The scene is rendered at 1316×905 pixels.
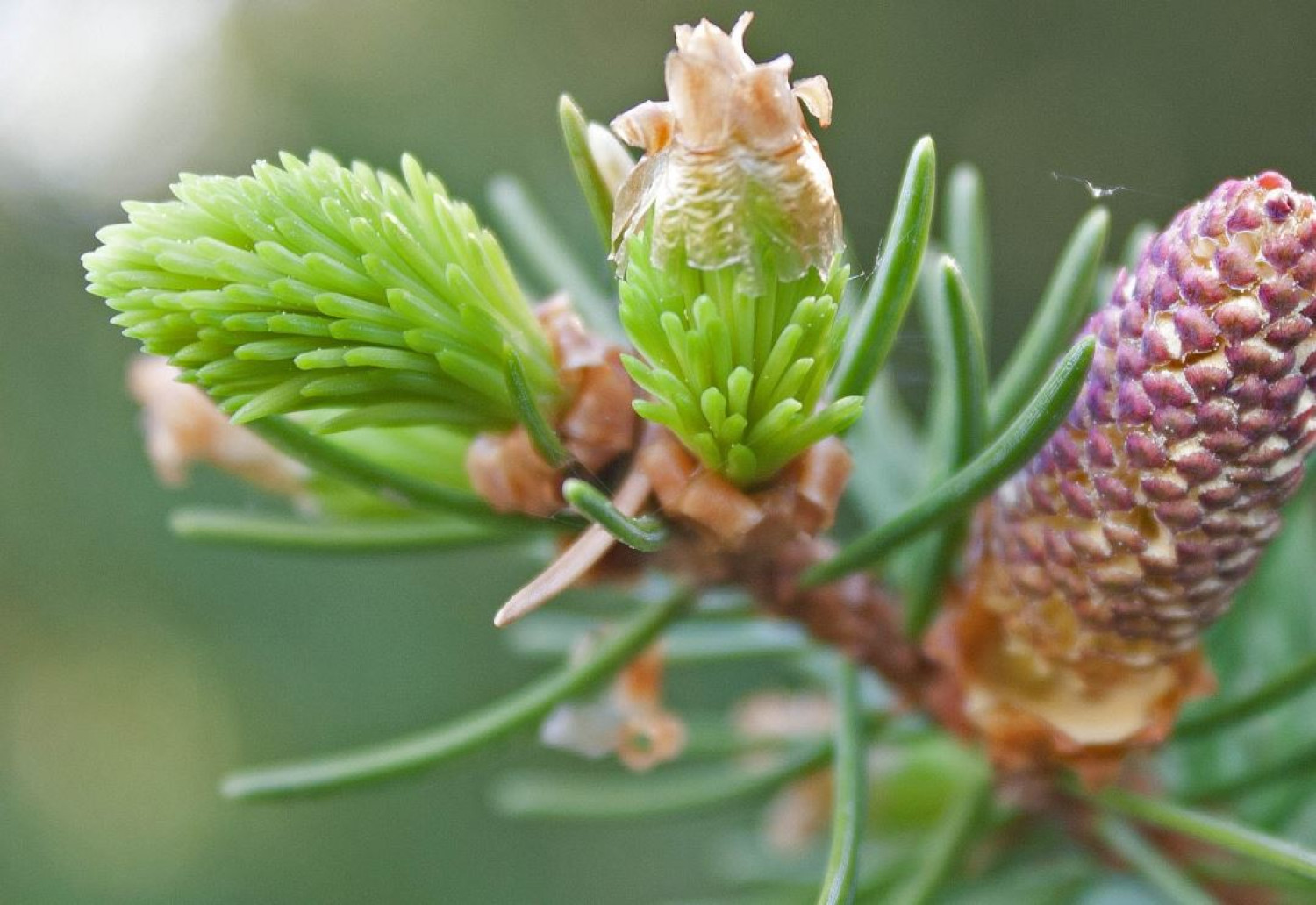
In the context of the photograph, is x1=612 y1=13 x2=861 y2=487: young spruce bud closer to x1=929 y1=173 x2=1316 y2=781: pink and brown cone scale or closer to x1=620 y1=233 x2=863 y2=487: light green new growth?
x1=620 y1=233 x2=863 y2=487: light green new growth

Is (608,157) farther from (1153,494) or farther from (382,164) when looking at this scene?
(382,164)

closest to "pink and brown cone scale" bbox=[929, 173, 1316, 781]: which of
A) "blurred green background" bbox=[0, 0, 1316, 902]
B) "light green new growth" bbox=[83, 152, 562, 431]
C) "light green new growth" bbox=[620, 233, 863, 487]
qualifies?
"light green new growth" bbox=[620, 233, 863, 487]

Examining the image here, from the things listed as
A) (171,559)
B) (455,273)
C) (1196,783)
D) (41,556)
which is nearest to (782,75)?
(455,273)

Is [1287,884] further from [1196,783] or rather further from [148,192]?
[148,192]

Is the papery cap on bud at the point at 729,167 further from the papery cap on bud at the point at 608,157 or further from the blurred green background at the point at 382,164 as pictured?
the blurred green background at the point at 382,164

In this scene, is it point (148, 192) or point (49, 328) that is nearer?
point (49, 328)

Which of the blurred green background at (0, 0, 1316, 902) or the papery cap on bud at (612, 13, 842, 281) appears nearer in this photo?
the papery cap on bud at (612, 13, 842, 281)
